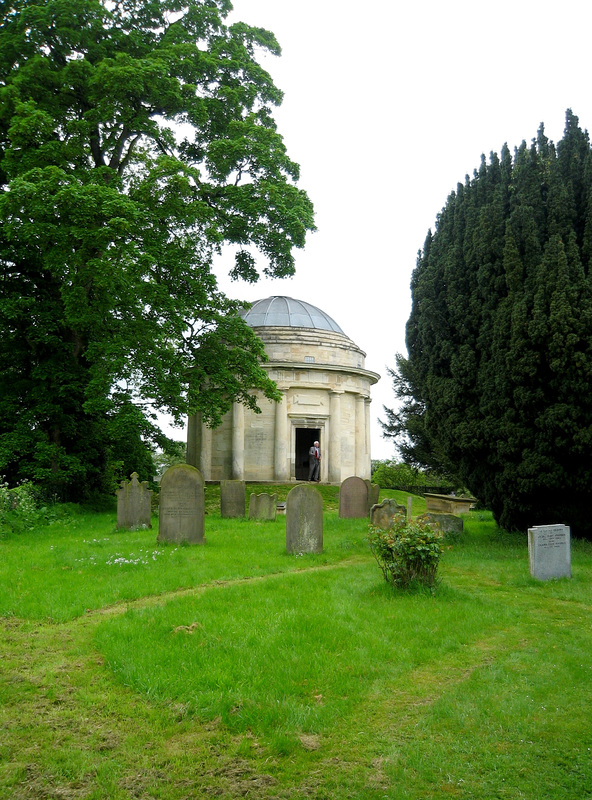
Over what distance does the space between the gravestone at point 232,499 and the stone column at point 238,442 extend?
7818 millimetres

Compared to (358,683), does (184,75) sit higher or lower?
higher

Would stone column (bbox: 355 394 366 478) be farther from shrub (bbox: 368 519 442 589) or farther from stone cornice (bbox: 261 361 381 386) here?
shrub (bbox: 368 519 442 589)

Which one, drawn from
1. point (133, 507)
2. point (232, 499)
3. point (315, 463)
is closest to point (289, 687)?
point (133, 507)

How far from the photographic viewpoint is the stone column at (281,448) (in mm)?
25156

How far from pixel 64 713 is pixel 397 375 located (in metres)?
35.6

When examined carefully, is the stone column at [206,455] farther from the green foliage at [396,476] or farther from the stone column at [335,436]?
the green foliage at [396,476]

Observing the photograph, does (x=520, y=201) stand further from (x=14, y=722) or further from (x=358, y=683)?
(x=14, y=722)

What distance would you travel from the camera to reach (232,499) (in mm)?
16500

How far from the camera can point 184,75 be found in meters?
17.9

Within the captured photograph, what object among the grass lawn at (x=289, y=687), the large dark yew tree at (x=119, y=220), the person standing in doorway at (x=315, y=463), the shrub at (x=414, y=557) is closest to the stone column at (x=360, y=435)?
the person standing in doorway at (x=315, y=463)

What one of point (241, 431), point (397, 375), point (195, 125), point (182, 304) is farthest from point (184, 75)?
point (397, 375)

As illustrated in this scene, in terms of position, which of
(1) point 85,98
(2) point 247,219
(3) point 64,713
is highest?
(1) point 85,98

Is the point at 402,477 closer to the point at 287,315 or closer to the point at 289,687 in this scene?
the point at 287,315

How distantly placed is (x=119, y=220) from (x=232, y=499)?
24.0 feet
